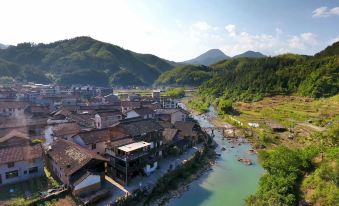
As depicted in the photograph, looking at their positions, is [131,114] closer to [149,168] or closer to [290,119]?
[149,168]

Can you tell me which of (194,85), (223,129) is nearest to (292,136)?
(223,129)

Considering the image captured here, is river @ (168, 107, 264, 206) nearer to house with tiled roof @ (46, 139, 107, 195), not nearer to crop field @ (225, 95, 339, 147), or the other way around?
house with tiled roof @ (46, 139, 107, 195)

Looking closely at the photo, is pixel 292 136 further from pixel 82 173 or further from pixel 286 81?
pixel 286 81

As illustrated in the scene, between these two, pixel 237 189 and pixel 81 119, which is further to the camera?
pixel 81 119

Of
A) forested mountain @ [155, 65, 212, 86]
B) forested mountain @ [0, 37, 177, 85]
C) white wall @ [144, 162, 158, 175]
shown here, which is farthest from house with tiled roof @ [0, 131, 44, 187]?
forested mountain @ [155, 65, 212, 86]

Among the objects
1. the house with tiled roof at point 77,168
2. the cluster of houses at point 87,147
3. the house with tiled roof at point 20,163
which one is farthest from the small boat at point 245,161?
the house with tiled roof at point 20,163

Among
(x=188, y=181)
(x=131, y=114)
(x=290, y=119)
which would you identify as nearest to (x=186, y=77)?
(x=290, y=119)

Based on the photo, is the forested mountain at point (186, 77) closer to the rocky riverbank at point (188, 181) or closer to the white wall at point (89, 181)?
the rocky riverbank at point (188, 181)
